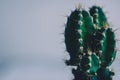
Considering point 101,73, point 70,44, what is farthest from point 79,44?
point 101,73

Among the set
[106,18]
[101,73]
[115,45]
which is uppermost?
[106,18]

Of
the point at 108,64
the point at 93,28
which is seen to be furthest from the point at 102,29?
the point at 108,64

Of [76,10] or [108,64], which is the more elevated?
[76,10]

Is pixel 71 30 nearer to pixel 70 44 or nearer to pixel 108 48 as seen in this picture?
pixel 70 44

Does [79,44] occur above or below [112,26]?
below

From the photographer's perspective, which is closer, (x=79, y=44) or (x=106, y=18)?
(x=79, y=44)

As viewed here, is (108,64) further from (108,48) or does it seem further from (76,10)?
(76,10)
